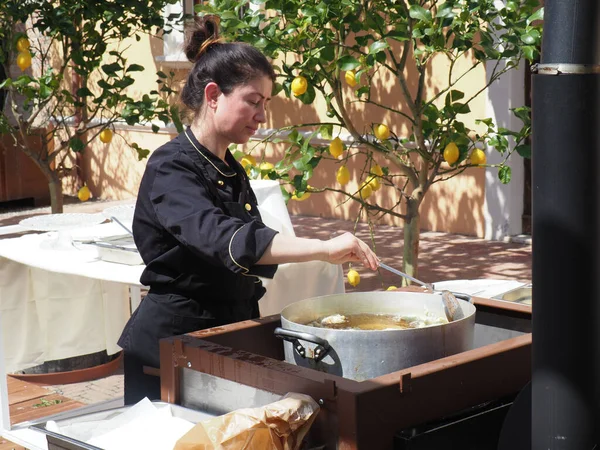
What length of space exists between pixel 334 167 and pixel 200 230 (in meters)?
7.47

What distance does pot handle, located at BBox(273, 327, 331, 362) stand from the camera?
1.81 meters

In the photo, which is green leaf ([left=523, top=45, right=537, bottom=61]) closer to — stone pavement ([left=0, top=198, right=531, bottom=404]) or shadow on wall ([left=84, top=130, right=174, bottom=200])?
stone pavement ([left=0, top=198, right=531, bottom=404])

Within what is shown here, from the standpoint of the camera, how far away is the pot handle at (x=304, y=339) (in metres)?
1.81

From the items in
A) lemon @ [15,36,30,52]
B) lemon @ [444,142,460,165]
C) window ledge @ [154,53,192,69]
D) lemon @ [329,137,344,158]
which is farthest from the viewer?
window ledge @ [154,53,192,69]

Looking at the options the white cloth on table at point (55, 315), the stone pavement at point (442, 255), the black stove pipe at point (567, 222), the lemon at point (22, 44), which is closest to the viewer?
the black stove pipe at point (567, 222)

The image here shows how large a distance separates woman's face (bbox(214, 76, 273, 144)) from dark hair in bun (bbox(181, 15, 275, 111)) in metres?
0.02


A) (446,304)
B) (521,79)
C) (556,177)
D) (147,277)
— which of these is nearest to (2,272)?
(147,277)

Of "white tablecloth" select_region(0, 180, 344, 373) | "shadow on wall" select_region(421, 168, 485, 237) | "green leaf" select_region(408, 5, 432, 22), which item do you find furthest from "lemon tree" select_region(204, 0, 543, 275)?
"shadow on wall" select_region(421, 168, 485, 237)

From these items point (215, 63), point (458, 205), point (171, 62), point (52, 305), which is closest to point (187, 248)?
point (215, 63)

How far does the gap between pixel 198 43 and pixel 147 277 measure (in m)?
0.61

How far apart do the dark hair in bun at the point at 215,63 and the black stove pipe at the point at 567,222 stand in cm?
114

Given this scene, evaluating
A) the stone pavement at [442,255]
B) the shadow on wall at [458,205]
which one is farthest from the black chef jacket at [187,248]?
the shadow on wall at [458,205]

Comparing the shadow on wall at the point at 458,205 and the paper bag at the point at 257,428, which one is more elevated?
the paper bag at the point at 257,428

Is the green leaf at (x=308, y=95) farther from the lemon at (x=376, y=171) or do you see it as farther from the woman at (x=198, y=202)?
the woman at (x=198, y=202)
